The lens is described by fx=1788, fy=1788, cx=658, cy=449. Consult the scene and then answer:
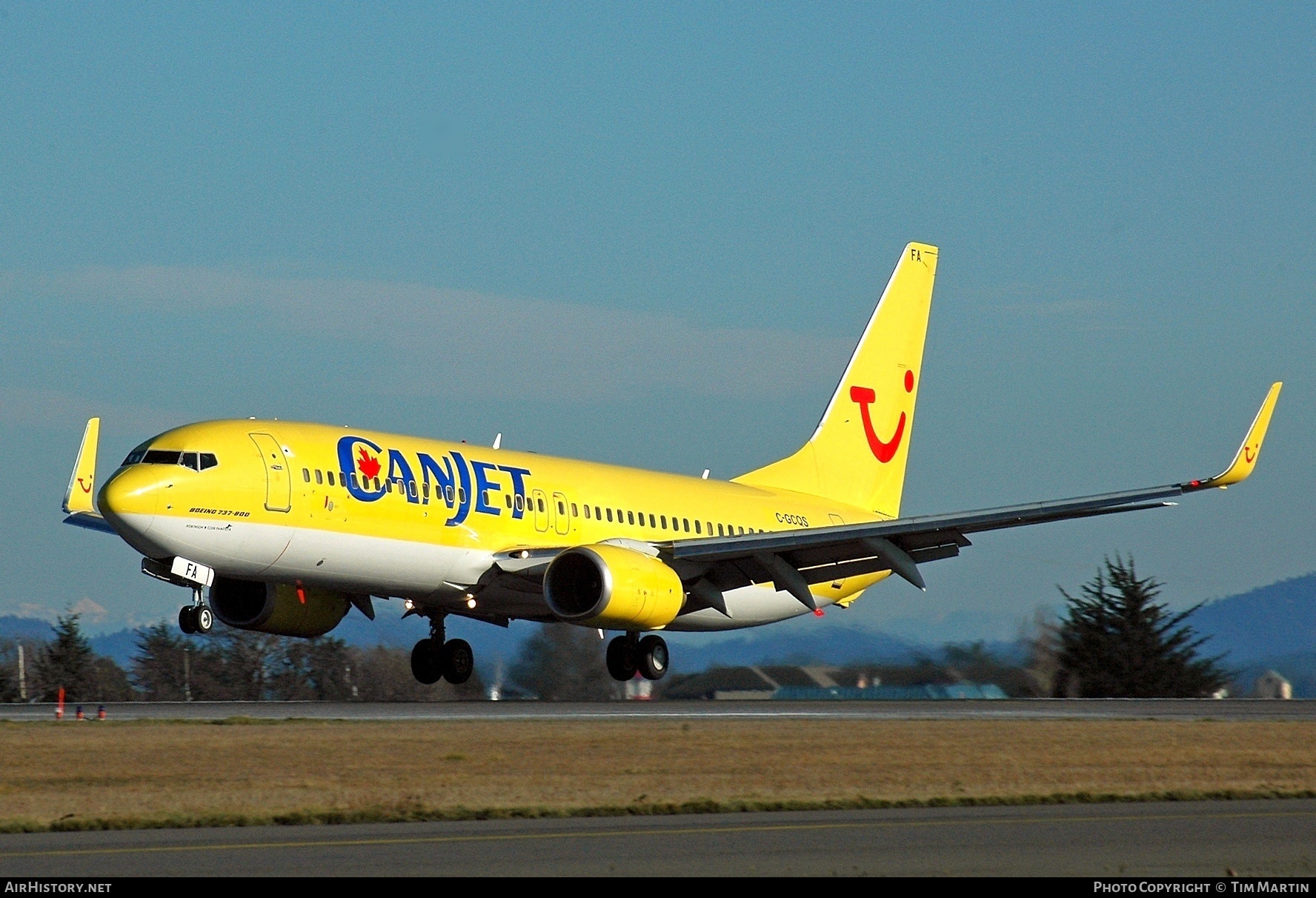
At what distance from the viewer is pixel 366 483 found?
1220 inches

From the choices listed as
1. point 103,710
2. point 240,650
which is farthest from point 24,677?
point 103,710

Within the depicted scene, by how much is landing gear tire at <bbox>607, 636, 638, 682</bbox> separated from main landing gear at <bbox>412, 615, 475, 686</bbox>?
2.92 m

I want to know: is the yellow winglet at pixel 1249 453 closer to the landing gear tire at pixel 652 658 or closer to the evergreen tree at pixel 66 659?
the landing gear tire at pixel 652 658

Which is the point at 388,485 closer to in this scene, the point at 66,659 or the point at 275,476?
the point at 275,476

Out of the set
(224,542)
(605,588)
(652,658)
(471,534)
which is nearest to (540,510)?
(471,534)

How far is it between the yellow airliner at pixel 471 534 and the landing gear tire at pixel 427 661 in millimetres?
47

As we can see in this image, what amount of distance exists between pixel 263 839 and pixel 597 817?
3.48 meters

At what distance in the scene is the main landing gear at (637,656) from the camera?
36688 mm

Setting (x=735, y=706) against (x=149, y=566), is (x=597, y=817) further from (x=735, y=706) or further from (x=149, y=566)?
(x=735, y=706)

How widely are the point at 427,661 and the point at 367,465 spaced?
282 inches

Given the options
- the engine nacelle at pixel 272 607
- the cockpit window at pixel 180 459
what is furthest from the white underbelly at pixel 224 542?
the engine nacelle at pixel 272 607

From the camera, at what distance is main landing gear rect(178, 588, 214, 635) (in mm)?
30016

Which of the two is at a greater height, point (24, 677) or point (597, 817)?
point (24, 677)

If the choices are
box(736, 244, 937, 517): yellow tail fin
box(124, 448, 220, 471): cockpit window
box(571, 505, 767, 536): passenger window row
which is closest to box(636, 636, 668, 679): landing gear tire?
box(571, 505, 767, 536): passenger window row
